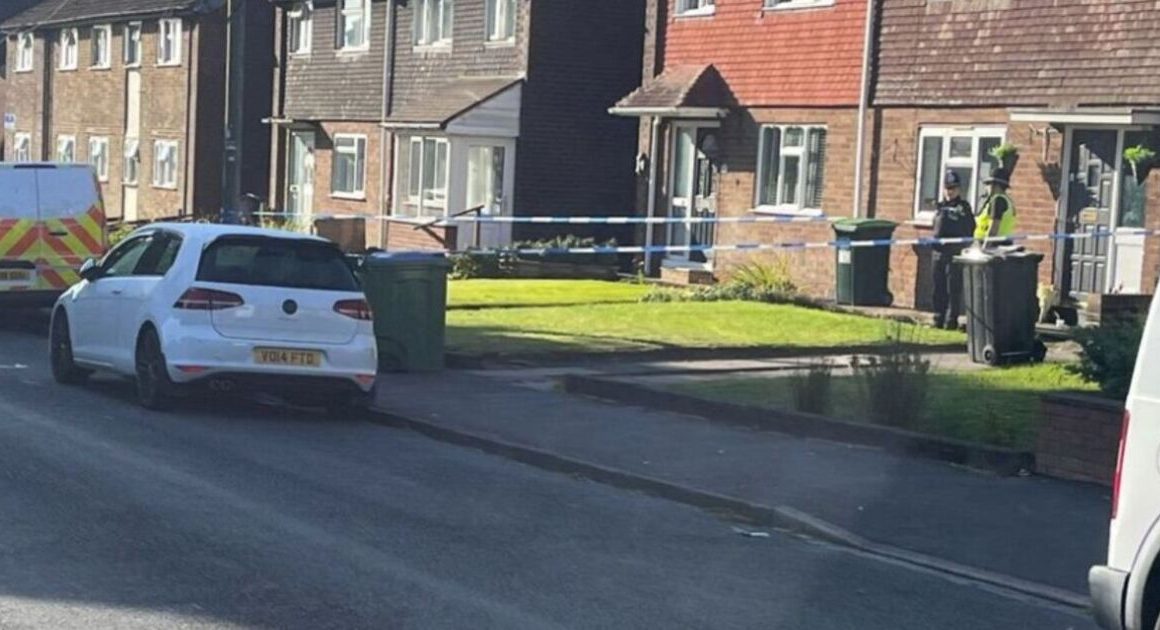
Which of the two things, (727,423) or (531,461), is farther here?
(727,423)

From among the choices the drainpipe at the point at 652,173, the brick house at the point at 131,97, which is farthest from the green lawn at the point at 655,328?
the brick house at the point at 131,97

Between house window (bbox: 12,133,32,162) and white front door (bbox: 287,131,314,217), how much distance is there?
15732 mm

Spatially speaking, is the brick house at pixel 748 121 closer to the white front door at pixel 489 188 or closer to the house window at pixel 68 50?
the white front door at pixel 489 188

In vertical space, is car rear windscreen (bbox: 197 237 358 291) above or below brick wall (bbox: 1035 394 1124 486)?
above

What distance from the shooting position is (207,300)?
14281 mm

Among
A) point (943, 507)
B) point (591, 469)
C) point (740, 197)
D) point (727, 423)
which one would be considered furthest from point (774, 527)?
point (740, 197)

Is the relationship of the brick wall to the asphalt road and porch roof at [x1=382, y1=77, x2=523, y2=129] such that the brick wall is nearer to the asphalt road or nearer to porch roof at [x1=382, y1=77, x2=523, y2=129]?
the asphalt road

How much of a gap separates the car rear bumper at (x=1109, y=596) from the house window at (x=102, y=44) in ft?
147

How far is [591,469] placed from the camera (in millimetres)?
12289

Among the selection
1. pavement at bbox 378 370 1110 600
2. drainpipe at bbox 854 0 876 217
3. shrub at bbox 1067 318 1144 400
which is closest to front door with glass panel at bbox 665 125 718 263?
drainpipe at bbox 854 0 876 217

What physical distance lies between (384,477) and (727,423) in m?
3.71

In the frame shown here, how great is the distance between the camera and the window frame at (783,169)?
84.1ft

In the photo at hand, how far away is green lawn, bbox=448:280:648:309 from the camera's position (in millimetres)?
24969

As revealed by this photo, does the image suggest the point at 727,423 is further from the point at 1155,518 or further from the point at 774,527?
the point at 1155,518
